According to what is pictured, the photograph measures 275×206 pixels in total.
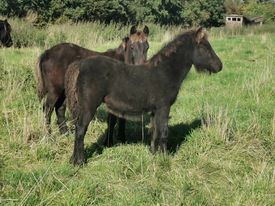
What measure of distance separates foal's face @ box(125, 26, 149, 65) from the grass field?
120 cm

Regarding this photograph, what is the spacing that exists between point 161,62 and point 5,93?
3662mm

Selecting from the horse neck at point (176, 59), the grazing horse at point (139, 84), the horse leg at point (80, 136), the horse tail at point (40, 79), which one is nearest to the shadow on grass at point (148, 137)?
the horse leg at point (80, 136)

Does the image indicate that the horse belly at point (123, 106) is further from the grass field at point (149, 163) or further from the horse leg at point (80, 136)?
the grass field at point (149, 163)

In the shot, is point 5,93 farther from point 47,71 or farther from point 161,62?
point 161,62

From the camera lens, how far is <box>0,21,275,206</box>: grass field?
4.20 meters

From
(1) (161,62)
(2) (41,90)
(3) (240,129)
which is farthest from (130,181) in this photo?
(2) (41,90)

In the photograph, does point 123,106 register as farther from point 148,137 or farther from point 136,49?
point 136,49

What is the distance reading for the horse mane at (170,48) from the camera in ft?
18.6

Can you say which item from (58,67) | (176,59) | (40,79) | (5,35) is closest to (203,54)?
(176,59)

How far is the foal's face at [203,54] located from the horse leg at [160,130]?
0.91 m

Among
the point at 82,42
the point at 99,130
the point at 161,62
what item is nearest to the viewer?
the point at 161,62

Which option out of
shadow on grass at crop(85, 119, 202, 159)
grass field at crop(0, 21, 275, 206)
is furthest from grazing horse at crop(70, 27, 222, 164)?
shadow on grass at crop(85, 119, 202, 159)

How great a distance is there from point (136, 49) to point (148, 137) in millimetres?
1526

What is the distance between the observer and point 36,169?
4.82 metres
